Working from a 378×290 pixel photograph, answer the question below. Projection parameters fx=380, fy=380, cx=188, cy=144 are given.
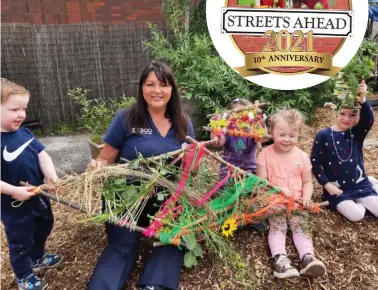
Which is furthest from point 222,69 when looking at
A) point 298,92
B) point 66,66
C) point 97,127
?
point 66,66

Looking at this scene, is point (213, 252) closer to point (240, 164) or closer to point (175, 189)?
point (175, 189)

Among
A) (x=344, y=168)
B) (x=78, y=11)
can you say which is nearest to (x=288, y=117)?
(x=344, y=168)

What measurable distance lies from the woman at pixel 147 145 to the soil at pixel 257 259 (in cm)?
19

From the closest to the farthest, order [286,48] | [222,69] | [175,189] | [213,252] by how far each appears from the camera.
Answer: [175,189], [213,252], [286,48], [222,69]

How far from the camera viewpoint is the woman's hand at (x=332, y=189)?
121 inches

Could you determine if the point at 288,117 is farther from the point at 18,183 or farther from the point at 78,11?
the point at 78,11

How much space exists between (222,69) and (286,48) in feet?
4.75

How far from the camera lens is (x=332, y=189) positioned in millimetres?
3074

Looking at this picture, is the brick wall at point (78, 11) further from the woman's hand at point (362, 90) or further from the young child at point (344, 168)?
the woman's hand at point (362, 90)

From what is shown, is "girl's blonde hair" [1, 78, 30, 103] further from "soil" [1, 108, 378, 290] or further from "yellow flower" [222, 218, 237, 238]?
"yellow flower" [222, 218, 237, 238]

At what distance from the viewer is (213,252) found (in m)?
2.55

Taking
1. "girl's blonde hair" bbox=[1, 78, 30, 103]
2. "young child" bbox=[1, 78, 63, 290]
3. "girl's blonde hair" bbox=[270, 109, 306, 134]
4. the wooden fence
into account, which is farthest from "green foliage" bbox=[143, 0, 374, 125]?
"girl's blonde hair" bbox=[1, 78, 30, 103]

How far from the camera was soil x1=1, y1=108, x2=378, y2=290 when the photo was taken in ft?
8.15

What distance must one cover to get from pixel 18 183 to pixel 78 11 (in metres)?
5.78
